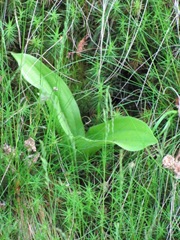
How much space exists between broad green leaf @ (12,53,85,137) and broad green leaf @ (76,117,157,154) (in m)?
0.07

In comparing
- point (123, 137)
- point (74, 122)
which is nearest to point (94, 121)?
point (74, 122)

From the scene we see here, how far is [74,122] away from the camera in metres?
1.67

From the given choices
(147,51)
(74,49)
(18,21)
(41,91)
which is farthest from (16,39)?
(147,51)

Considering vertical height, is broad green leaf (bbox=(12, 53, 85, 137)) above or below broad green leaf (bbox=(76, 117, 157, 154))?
above

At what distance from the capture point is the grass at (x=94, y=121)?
1494 mm

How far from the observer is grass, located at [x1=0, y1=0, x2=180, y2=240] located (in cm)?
149

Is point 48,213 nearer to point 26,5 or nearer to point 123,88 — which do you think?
point 123,88

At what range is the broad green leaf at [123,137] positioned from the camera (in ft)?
4.97

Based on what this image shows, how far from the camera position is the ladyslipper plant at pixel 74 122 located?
153cm

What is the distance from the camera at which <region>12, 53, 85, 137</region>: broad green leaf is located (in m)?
1.59

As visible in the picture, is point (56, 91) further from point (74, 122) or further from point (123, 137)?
point (123, 137)

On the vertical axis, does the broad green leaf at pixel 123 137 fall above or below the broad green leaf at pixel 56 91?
below

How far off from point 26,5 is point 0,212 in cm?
71

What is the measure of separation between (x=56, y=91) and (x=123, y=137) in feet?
0.85
